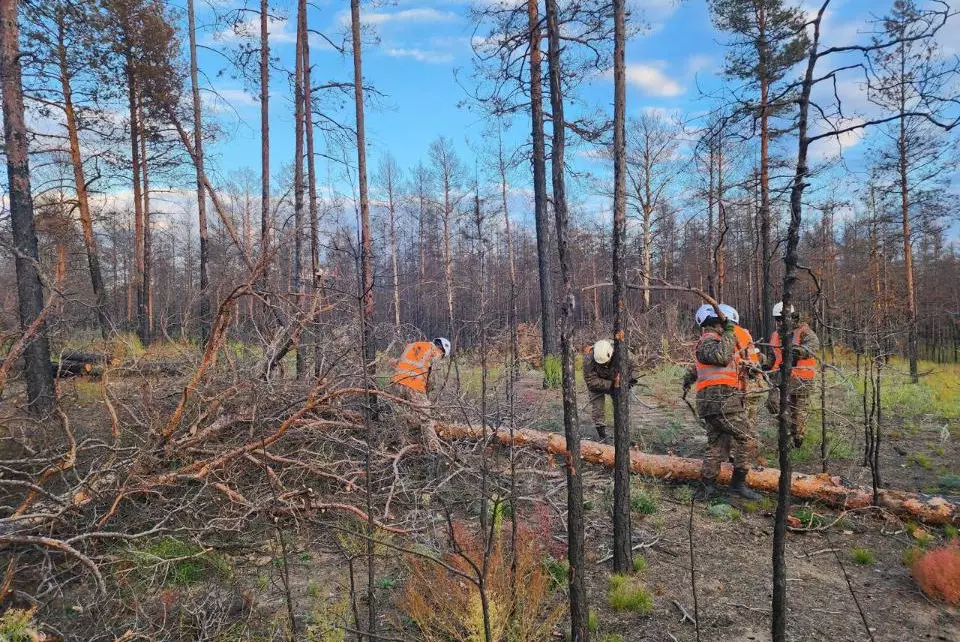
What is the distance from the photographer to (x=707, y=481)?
5.55 m

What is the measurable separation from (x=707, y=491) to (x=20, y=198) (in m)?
9.35

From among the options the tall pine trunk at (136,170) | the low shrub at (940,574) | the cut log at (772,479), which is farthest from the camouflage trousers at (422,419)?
the tall pine trunk at (136,170)

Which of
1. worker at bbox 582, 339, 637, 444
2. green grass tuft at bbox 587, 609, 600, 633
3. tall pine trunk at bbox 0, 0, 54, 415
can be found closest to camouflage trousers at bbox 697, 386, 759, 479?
worker at bbox 582, 339, 637, 444

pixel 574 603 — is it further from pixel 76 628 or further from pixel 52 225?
pixel 52 225

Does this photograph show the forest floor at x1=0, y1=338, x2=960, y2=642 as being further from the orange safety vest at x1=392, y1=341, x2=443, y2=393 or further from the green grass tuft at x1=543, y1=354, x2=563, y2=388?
the green grass tuft at x1=543, y1=354, x2=563, y2=388

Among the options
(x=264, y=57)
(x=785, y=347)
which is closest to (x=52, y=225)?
(x=264, y=57)

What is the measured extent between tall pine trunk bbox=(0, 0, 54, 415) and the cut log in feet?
18.2

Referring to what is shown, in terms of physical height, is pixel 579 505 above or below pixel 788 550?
above

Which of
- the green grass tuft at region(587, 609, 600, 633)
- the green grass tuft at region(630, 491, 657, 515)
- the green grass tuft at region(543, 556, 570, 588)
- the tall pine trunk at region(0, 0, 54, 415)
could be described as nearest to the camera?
the green grass tuft at region(587, 609, 600, 633)

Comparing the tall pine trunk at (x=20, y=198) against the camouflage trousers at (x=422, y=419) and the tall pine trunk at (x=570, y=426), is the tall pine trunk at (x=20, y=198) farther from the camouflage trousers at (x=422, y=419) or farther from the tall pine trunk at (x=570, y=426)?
the tall pine trunk at (x=570, y=426)

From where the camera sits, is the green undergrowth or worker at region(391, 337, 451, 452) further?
worker at region(391, 337, 451, 452)

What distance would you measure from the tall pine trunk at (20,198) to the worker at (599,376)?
728 cm

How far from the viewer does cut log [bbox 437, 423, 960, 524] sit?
466 centimetres

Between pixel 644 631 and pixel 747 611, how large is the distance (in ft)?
2.53
